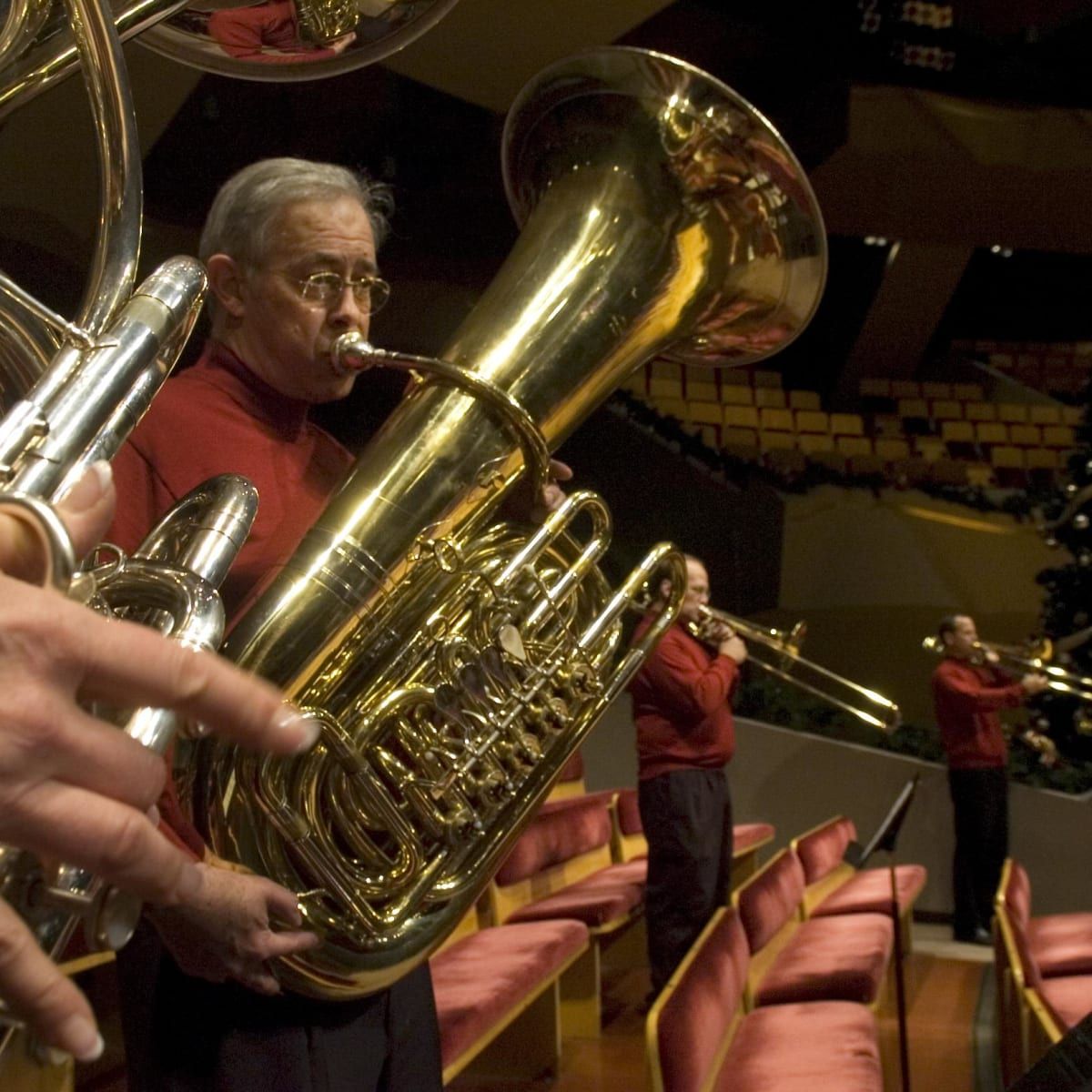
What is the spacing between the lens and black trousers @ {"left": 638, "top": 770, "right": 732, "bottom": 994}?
9.85ft

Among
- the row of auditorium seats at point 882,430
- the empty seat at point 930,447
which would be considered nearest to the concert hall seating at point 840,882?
the row of auditorium seats at point 882,430

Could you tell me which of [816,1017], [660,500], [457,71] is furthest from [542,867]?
[660,500]

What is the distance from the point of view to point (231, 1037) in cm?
97

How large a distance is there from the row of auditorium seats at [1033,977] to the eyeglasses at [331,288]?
4.00 ft

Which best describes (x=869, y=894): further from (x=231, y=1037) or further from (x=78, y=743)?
(x=78, y=743)

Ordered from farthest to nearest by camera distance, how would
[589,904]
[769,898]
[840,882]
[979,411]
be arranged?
[979,411] < [840,882] < [589,904] < [769,898]

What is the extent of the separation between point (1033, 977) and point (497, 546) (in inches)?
51.8

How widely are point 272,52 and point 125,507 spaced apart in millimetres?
427

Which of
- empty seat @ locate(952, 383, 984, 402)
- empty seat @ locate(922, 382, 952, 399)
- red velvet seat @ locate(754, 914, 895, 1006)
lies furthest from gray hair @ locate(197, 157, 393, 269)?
empty seat @ locate(952, 383, 984, 402)

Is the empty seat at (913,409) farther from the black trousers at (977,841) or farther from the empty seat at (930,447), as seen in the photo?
the black trousers at (977,841)

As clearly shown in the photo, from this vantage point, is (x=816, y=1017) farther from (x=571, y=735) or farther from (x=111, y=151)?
(x=111, y=151)

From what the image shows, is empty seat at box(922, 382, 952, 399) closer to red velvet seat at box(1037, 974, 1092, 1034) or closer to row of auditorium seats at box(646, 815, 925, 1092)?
row of auditorium seats at box(646, 815, 925, 1092)

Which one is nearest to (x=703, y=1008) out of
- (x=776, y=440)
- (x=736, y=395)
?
(x=776, y=440)

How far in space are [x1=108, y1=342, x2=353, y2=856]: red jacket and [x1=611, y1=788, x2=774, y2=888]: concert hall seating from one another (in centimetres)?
313
